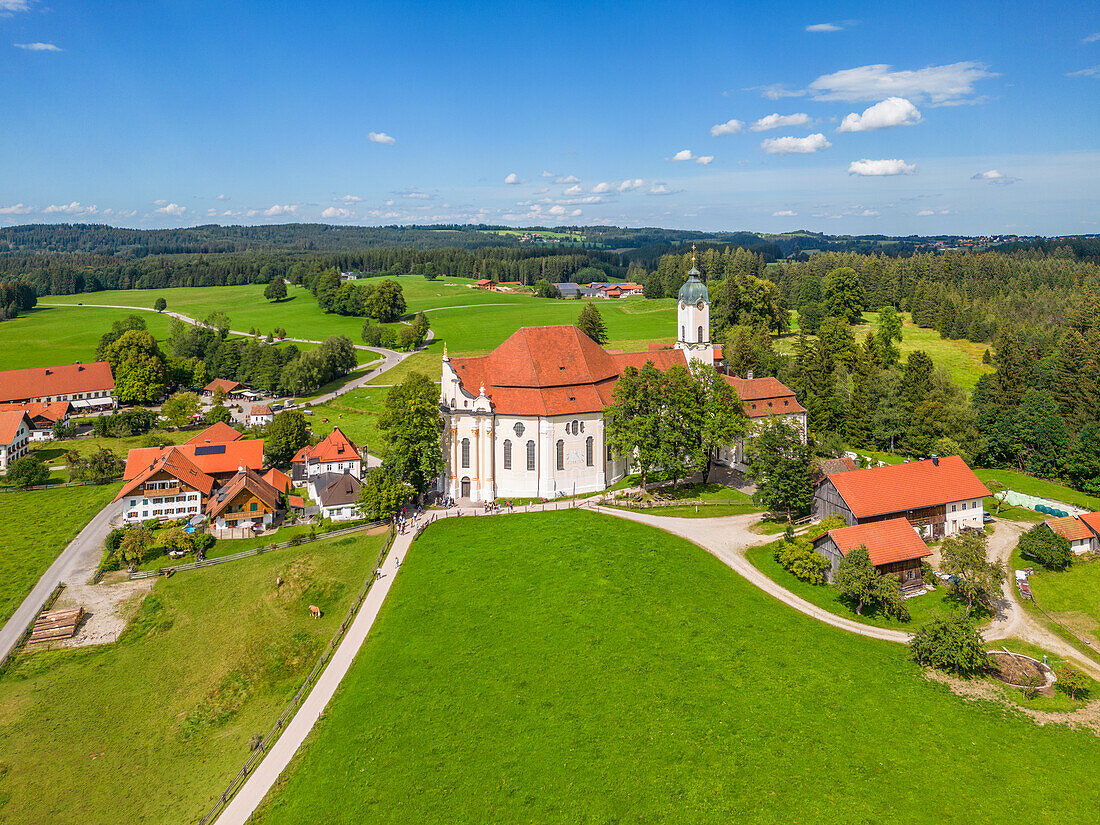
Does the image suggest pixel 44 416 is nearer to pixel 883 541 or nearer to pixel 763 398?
pixel 763 398

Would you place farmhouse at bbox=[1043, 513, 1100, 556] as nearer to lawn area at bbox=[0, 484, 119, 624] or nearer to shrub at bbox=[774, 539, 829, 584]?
shrub at bbox=[774, 539, 829, 584]

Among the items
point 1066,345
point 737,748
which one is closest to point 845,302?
point 1066,345

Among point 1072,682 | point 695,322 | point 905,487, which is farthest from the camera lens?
point 695,322

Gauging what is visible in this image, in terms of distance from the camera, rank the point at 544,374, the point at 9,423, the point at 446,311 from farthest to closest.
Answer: the point at 446,311 → the point at 9,423 → the point at 544,374

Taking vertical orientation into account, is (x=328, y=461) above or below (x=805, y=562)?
above

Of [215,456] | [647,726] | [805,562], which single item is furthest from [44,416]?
[805,562]

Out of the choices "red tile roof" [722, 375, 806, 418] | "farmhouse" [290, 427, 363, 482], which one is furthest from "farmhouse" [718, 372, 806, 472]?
"farmhouse" [290, 427, 363, 482]
